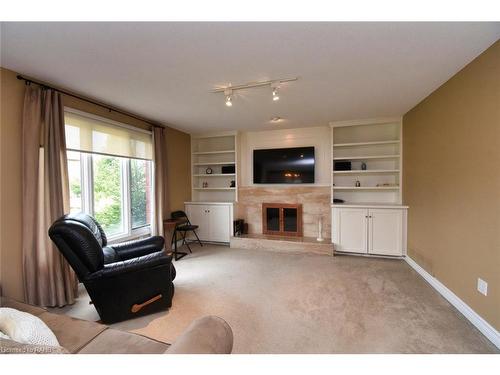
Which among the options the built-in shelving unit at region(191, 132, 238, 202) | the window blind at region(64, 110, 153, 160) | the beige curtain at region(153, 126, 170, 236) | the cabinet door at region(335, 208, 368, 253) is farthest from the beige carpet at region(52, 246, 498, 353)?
the built-in shelving unit at region(191, 132, 238, 202)

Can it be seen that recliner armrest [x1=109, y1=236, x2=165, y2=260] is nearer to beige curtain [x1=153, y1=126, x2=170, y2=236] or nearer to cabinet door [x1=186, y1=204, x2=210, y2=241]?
beige curtain [x1=153, y1=126, x2=170, y2=236]

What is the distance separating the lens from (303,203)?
4289 mm

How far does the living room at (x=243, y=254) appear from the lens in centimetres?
155

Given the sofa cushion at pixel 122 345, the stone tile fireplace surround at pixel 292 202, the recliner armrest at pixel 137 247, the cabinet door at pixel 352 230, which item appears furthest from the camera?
the stone tile fireplace surround at pixel 292 202

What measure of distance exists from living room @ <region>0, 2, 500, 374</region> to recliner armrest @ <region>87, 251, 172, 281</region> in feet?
0.05

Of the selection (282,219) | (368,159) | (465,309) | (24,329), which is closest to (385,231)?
(368,159)

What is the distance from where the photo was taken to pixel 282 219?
444 cm

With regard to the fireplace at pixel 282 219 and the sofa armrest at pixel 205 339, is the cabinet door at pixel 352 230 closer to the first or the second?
the fireplace at pixel 282 219

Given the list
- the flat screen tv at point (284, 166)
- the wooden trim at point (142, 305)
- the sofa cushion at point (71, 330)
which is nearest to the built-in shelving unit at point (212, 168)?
the flat screen tv at point (284, 166)

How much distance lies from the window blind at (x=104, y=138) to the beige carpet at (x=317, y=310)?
1.79 metres

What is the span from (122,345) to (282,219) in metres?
3.56

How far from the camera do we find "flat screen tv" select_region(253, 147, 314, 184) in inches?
167
